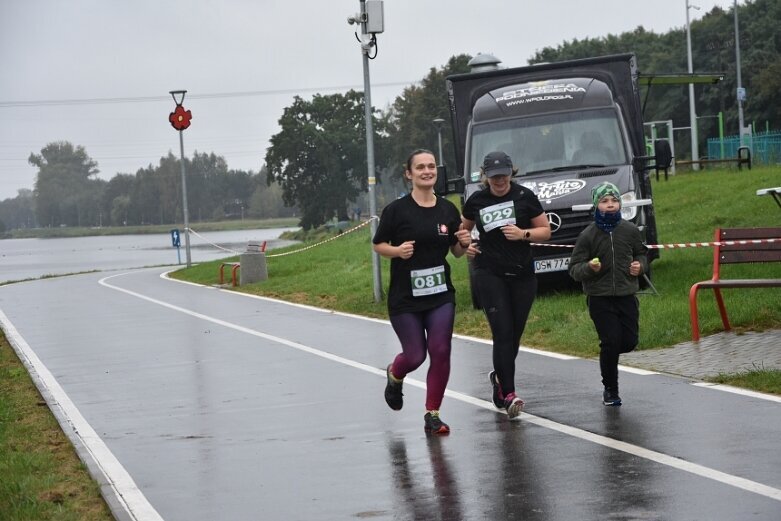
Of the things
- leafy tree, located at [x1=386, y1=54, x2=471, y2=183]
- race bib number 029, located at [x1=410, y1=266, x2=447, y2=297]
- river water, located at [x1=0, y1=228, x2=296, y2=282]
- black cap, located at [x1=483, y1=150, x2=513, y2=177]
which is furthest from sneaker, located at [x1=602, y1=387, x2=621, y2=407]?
leafy tree, located at [x1=386, y1=54, x2=471, y2=183]

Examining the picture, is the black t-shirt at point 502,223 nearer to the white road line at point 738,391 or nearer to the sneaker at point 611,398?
the sneaker at point 611,398

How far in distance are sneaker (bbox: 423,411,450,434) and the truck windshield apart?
9368mm

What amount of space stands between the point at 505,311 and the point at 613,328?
2.87 ft

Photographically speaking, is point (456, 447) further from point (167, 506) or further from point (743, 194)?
point (743, 194)

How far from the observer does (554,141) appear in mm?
18531

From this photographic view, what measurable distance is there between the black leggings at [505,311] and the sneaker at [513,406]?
0.29ft

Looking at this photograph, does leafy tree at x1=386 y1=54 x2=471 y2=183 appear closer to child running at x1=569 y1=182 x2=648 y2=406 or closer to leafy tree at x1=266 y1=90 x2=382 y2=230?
leafy tree at x1=266 y1=90 x2=382 y2=230

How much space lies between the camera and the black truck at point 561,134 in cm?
1755

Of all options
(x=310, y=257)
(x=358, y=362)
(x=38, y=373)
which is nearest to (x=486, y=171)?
(x=358, y=362)

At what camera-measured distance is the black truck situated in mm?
17547

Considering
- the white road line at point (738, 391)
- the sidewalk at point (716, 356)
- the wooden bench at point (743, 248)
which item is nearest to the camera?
the white road line at point (738, 391)

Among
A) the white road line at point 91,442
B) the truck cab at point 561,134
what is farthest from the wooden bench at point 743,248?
the white road line at point 91,442

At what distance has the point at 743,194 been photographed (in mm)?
29312

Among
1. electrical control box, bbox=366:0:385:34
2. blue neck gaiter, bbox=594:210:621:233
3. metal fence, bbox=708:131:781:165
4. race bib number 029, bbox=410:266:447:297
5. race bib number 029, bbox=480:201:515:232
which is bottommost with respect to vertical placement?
race bib number 029, bbox=410:266:447:297
